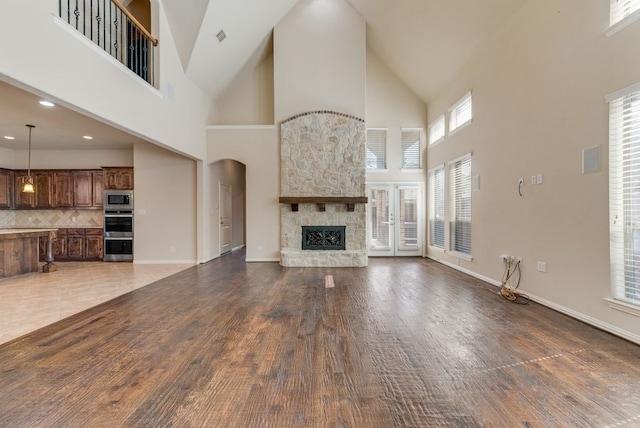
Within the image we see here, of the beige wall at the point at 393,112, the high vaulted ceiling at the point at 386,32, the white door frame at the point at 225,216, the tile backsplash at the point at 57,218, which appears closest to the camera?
the high vaulted ceiling at the point at 386,32

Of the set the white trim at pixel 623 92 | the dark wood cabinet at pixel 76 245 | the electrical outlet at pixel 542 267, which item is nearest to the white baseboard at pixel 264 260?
the dark wood cabinet at pixel 76 245

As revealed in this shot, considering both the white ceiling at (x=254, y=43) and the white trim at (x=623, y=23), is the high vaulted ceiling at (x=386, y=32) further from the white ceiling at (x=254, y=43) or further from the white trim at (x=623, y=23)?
the white trim at (x=623, y=23)

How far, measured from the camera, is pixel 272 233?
700 centimetres

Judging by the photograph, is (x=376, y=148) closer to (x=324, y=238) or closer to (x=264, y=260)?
(x=324, y=238)

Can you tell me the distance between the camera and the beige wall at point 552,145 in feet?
9.73

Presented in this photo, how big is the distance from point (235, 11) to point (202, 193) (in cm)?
370

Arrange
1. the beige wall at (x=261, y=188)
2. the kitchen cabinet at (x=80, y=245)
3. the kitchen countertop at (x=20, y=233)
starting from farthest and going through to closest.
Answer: the kitchen cabinet at (x=80, y=245) → the beige wall at (x=261, y=188) → the kitchen countertop at (x=20, y=233)

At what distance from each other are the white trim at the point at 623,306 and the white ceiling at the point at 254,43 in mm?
3815

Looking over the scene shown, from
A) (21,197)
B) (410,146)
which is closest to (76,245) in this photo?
(21,197)

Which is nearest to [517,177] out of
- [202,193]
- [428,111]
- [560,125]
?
[560,125]

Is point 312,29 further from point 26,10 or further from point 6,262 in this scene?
point 6,262

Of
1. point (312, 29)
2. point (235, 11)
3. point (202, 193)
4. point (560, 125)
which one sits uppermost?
point (312, 29)

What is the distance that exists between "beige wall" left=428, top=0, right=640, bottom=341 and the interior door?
239 inches

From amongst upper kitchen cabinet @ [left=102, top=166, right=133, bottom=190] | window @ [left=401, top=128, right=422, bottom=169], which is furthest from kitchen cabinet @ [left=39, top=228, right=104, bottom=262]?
window @ [left=401, top=128, right=422, bottom=169]
